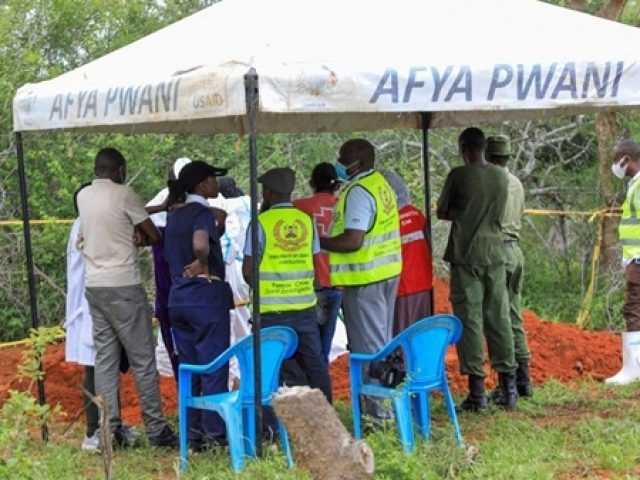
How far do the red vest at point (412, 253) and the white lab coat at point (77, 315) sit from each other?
6.81 feet

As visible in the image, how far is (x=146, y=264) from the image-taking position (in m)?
12.0

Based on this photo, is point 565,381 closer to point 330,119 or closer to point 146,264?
point 330,119

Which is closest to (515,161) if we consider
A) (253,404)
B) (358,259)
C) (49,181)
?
(49,181)

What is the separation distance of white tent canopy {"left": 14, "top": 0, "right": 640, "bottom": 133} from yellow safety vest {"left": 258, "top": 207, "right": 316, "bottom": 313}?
667mm

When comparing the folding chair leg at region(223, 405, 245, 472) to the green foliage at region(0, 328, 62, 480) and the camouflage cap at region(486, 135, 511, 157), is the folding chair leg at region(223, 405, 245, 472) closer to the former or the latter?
the green foliage at region(0, 328, 62, 480)

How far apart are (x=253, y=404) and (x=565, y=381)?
3.83m

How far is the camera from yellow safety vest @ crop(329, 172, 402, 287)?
7227 millimetres

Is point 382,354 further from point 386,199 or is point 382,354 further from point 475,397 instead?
point 475,397

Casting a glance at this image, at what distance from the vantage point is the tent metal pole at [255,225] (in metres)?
5.74

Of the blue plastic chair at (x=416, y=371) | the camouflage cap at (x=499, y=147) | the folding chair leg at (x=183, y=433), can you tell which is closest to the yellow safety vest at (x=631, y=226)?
the camouflage cap at (x=499, y=147)

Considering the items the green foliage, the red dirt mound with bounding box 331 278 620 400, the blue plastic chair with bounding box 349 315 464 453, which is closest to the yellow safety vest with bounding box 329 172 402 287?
the blue plastic chair with bounding box 349 315 464 453

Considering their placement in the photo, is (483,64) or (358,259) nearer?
(483,64)

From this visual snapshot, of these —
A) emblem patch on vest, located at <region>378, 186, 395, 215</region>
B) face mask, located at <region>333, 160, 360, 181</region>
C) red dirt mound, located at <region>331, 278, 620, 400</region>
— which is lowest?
red dirt mound, located at <region>331, 278, 620, 400</region>

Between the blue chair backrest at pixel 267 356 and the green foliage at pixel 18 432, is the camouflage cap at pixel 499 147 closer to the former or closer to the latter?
the blue chair backrest at pixel 267 356
